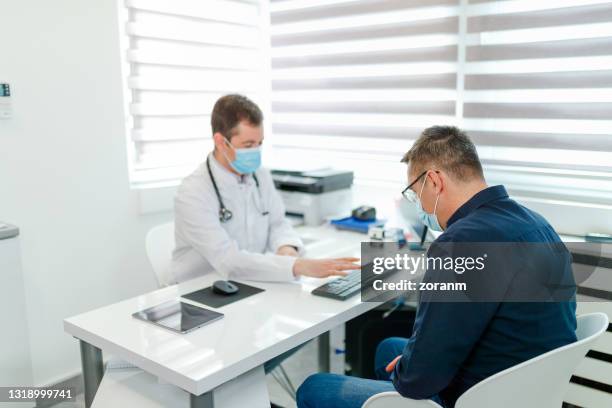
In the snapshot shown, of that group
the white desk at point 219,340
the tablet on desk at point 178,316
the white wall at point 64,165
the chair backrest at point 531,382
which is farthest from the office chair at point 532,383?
the white wall at point 64,165

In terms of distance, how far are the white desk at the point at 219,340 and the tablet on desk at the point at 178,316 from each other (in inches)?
0.8

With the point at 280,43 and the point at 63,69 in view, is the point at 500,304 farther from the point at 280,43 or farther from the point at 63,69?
the point at 280,43

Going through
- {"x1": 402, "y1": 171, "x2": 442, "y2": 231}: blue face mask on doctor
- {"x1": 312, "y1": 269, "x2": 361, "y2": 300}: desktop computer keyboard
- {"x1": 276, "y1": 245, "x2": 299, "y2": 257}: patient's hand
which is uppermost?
{"x1": 402, "y1": 171, "x2": 442, "y2": 231}: blue face mask on doctor

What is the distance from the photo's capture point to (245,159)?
208cm

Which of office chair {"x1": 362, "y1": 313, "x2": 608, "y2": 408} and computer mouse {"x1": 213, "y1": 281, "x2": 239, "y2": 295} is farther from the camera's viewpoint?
computer mouse {"x1": 213, "y1": 281, "x2": 239, "y2": 295}

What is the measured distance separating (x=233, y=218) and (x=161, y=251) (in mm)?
372

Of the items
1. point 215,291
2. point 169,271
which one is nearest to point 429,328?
point 215,291

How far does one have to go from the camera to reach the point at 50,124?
7.45 feet

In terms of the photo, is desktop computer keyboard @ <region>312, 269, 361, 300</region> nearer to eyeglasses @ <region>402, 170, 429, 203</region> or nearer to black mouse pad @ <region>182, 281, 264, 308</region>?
black mouse pad @ <region>182, 281, 264, 308</region>

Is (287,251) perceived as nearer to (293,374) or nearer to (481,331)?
(293,374)

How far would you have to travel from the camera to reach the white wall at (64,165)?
Result: 216 cm

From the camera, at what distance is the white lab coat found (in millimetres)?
1878

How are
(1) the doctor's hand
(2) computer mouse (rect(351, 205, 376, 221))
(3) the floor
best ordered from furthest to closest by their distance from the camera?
(2) computer mouse (rect(351, 205, 376, 221)) < (3) the floor < (1) the doctor's hand

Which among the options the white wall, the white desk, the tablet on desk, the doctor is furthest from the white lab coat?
the white wall
